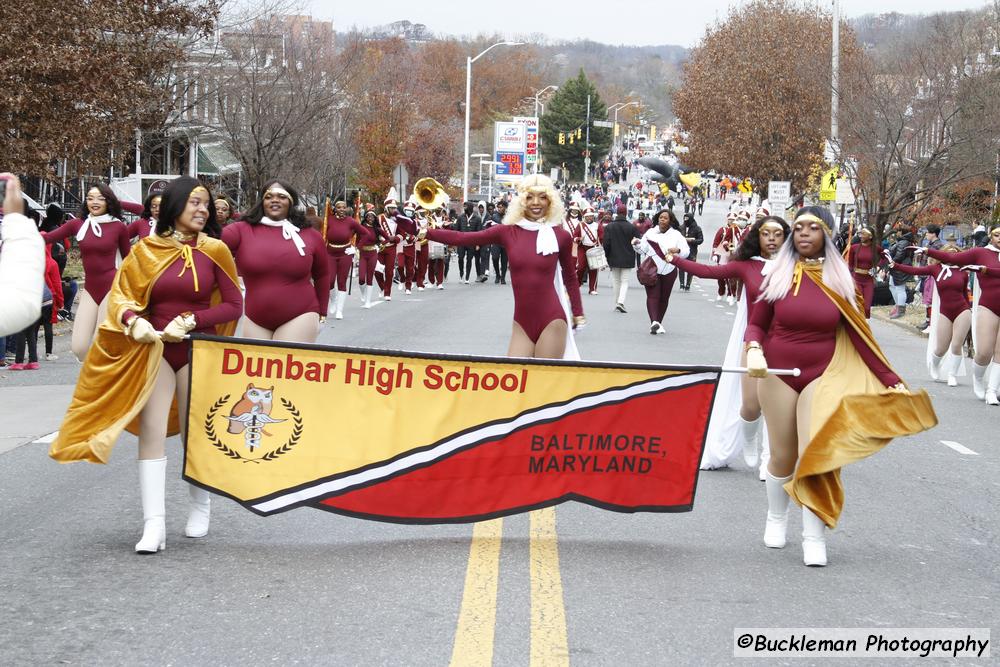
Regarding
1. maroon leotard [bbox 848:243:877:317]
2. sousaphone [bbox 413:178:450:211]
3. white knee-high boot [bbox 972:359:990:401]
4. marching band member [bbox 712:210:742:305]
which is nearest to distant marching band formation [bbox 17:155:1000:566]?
white knee-high boot [bbox 972:359:990:401]

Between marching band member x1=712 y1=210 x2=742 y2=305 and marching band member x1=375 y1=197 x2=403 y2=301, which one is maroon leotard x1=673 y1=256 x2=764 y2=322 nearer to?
marching band member x1=375 y1=197 x2=403 y2=301

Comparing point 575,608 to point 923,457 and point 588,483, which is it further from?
point 923,457

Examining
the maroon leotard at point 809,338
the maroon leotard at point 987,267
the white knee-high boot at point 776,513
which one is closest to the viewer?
the maroon leotard at point 809,338

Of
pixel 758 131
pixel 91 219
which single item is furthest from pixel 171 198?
pixel 758 131

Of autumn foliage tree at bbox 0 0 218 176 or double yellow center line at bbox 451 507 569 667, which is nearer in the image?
double yellow center line at bbox 451 507 569 667

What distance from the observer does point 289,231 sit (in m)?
8.22

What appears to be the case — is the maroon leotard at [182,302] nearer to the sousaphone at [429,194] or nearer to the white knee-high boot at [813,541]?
the white knee-high boot at [813,541]

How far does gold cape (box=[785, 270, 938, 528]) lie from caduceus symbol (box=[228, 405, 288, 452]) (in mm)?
2628

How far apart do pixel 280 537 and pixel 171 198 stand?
1.85 meters

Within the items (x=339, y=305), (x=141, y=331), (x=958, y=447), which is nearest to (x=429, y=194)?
(x=339, y=305)

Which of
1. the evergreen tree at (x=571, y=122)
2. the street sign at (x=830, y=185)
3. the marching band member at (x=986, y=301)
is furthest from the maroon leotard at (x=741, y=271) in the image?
the evergreen tree at (x=571, y=122)

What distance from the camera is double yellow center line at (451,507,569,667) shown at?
4.99 m

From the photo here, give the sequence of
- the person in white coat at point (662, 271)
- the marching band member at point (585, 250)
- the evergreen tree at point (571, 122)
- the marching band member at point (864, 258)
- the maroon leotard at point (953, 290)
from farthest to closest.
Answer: the evergreen tree at point (571, 122) < the marching band member at point (585, 250) < the marching band member at point (864, 258) < the person in white coat at point (662, 271) < the maroon leotard at point (953, 290)

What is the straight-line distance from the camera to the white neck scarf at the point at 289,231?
814cm
